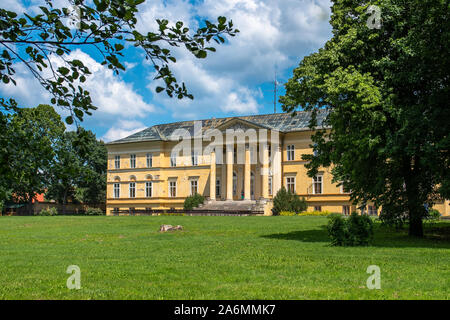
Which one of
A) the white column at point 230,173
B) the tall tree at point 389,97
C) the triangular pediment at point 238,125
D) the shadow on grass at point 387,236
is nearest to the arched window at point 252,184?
the white column at point 230,173

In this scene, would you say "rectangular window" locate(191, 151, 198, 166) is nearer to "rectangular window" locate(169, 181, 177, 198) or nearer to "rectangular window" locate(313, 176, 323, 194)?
"rectangular window" locate(169, 181, 177, 198)

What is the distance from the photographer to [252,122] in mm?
53906

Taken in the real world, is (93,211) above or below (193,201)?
below

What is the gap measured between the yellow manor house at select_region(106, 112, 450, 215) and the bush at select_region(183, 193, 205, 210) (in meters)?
1.12

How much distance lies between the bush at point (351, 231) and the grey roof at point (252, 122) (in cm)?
3507

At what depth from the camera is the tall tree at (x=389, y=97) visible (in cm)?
1719

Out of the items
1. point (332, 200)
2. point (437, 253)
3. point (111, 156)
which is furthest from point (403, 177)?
point (111, 156)

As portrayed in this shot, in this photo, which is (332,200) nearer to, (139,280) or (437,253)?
(437,253)

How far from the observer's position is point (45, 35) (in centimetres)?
486

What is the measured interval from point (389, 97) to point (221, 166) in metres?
41.5

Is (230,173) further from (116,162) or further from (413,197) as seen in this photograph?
(413,197)

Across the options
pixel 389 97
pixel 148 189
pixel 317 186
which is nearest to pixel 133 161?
pixel 148 189

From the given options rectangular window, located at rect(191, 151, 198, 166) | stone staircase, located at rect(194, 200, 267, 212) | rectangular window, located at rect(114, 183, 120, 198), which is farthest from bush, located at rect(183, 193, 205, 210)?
rectangular window, located at rect(114, 183, 120, 198)
